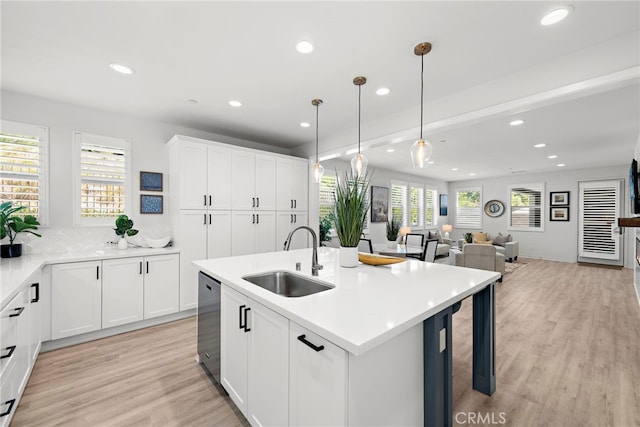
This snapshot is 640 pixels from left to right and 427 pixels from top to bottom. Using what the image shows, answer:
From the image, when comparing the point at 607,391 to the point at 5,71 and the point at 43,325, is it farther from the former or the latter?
the point at 5,71

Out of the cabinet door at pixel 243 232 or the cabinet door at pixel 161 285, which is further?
the cabinet door at pixel 243 232

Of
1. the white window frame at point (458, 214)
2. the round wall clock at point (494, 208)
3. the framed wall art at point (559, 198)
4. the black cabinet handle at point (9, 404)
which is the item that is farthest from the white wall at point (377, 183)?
the black cabinet handle at point (9, 404)

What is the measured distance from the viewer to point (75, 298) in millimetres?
2748

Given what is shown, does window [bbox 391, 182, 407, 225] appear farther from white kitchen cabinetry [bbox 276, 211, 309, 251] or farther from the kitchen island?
the kitchen island

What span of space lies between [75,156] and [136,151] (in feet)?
2.03

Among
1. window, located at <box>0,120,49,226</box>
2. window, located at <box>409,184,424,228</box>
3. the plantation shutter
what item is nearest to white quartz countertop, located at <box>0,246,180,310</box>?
window, located at <box>0,120,49,226</box>

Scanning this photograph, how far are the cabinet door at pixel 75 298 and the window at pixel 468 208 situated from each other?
406 inches

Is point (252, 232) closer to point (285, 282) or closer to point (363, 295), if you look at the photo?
point (285, 282)

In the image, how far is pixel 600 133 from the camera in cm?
414

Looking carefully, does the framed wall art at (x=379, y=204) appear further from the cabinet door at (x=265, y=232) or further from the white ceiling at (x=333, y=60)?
the white ceiling at (x=333, y=60)

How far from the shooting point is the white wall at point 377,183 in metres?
4.84

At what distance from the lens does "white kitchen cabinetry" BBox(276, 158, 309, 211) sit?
4.45 metres

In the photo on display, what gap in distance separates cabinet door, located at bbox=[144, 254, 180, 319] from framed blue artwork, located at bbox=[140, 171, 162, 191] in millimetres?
1019

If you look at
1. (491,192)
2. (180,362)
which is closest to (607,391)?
(180,362)
